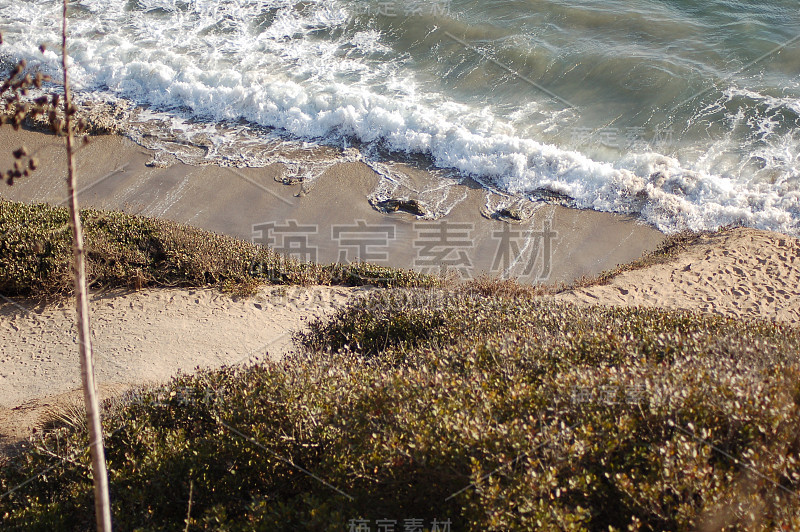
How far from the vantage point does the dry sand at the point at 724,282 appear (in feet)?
26.1

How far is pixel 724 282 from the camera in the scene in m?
8.44

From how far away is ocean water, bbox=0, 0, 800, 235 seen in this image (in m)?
11.7

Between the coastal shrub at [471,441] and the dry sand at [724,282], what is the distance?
212 cm

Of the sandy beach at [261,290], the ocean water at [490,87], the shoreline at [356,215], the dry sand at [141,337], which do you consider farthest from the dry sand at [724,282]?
the dry sand at [141,337]

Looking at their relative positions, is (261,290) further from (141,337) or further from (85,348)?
(85,348)

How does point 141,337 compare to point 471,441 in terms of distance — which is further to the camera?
point 141,337

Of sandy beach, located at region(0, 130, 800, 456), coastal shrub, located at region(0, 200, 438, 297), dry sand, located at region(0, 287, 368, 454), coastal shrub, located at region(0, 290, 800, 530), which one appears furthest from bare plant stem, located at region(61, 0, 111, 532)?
coastal shrub, located at region(0, 200, 438, 297)

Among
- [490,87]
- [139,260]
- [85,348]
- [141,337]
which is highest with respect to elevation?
[85,348]

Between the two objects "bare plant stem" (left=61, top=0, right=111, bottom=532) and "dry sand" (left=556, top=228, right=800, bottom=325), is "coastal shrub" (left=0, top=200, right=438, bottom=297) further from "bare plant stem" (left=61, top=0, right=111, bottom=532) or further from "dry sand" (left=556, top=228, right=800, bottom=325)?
"bare plant stem" (left=61, top=0, right=111, bottom=532)

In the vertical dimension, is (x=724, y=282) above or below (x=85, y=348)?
below

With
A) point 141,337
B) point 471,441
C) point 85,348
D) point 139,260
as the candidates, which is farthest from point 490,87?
point 85,348

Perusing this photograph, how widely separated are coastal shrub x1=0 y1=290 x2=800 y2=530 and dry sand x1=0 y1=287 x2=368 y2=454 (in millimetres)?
1284

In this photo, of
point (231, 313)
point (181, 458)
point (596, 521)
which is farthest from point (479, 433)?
Answer: point (231, 313)

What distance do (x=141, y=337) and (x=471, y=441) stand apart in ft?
15.7
